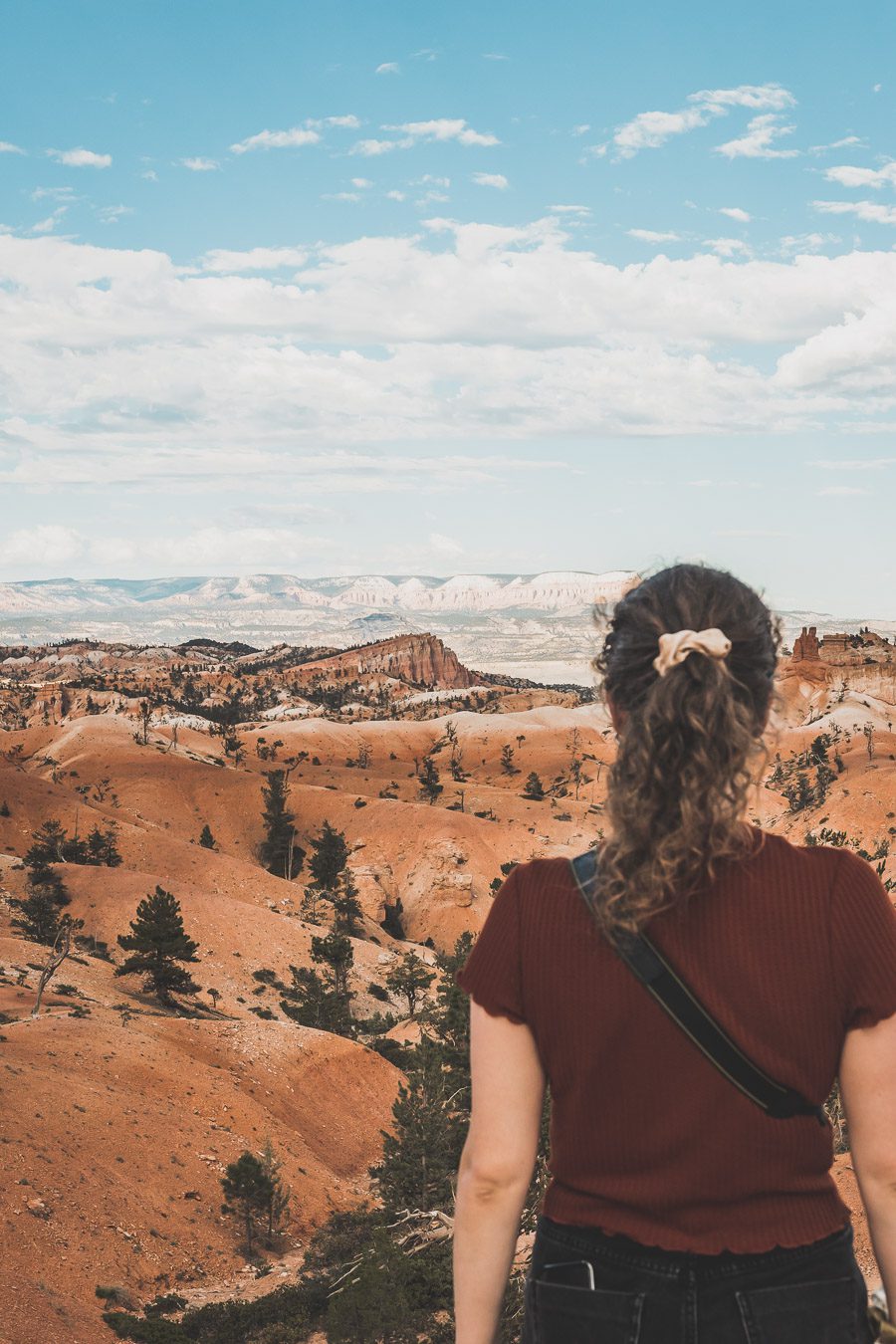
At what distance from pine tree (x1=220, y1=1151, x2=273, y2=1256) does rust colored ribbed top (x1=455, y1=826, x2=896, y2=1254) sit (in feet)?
80.6

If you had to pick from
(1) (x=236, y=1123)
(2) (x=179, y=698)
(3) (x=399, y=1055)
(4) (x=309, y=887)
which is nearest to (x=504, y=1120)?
(1) (x=236, y=1123)

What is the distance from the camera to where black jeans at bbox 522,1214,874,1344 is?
2.18m

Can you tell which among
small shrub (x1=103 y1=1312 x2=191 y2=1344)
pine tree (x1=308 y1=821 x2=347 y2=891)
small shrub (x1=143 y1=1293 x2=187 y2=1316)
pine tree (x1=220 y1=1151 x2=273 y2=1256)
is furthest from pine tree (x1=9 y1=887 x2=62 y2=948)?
small shrub (x1=103 y1=1312 x2=191 y2=1344)

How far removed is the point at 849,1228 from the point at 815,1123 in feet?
0.98

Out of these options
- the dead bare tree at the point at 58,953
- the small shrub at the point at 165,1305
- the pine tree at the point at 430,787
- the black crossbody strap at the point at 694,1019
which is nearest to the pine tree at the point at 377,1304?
the small shrub at the point at 165,1305

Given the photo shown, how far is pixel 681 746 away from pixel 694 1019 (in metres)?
0.61

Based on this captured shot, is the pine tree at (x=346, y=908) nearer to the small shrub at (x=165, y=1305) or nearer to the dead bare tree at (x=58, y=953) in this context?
the dead bare tree at (x=58, y=953)

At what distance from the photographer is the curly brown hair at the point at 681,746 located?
2.21 metres

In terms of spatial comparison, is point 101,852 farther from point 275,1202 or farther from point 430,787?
point 275,1202

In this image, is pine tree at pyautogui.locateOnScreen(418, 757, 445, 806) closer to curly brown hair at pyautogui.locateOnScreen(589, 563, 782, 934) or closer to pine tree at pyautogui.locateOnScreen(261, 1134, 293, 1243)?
pine tree at pyautogui.locateOnScreen(261, 1134, 293, 1243)

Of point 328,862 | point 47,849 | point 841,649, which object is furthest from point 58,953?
point 841,649

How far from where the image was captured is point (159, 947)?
40.4 meters

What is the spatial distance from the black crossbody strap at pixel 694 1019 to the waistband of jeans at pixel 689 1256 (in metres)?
0.35

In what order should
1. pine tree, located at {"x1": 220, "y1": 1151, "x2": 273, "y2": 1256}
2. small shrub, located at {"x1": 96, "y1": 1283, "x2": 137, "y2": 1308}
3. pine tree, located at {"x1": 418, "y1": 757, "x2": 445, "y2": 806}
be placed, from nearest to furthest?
small shrub, located at {"x1": 96, "y1": 1283, "x2": 137, "y2": 1308}
pine tree, located at {"x1": 220, "y1": 1151, "x2": 273, "y2": 1256}
pine tree, located at {"x1": 418, "y1": 757, "x2": 445, "y2": 806}
